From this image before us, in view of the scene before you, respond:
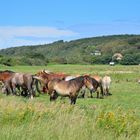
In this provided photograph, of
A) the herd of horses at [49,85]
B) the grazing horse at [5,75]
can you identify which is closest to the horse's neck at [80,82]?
the herd of horses at [49,85]

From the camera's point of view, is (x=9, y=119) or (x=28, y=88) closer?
(x=9, y=119)

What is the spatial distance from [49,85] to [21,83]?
406 cm

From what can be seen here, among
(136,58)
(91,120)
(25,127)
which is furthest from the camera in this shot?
(136,58)

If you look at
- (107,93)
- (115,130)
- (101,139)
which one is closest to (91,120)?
(115,130)

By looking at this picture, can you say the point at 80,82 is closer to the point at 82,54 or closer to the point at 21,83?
the point at 21,83

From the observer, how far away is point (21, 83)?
25.3 meters

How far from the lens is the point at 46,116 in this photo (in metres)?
11.2

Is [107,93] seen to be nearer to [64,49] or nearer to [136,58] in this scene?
[136,58]

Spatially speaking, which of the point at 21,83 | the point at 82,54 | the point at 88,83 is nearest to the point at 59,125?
the point at 88,83

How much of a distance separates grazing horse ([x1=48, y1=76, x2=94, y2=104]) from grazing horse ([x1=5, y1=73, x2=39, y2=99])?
3543 millimetres

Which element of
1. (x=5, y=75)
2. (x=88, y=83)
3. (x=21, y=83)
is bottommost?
(x=21, y=83)

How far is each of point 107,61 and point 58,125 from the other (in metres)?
106

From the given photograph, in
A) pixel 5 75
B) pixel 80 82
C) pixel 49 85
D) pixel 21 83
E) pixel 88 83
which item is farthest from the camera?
pixel 5 75

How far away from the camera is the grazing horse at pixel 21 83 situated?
25000 mm
